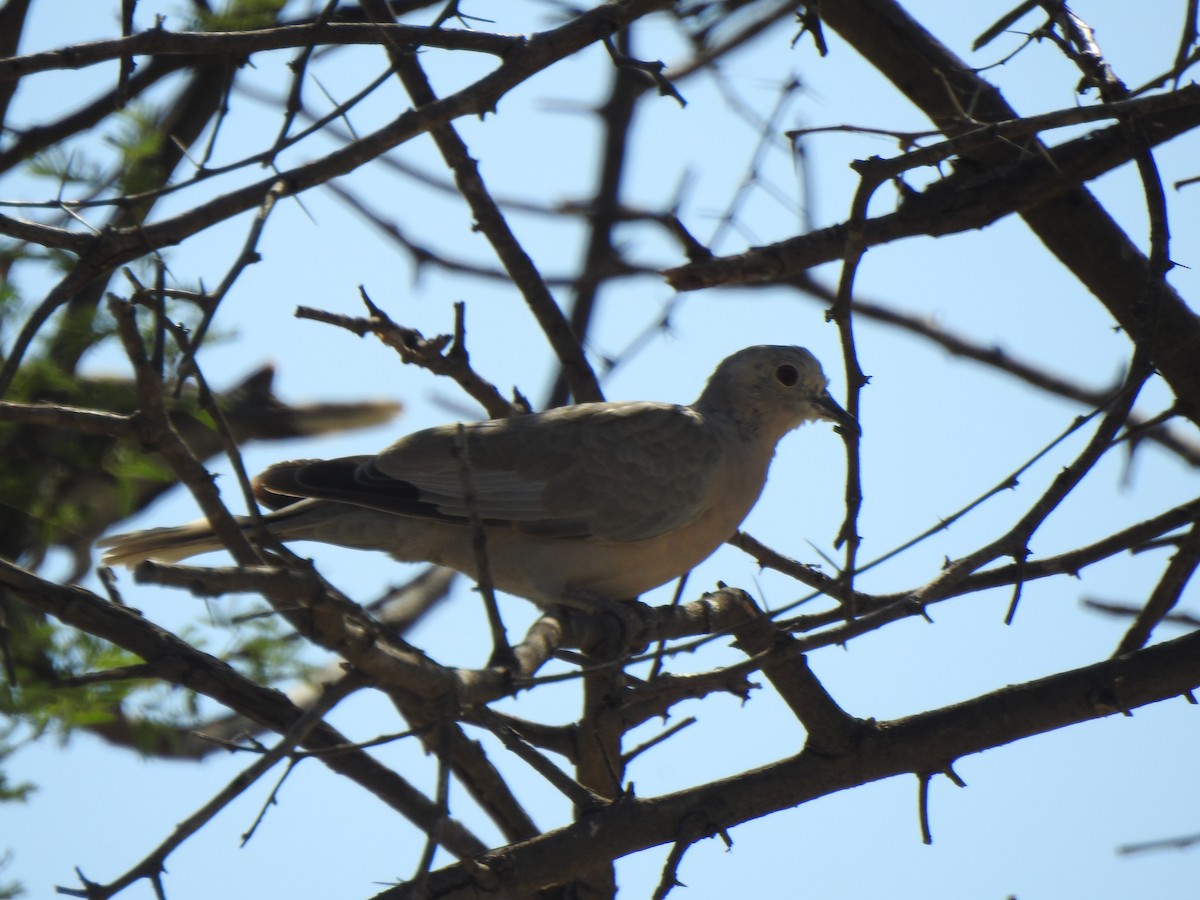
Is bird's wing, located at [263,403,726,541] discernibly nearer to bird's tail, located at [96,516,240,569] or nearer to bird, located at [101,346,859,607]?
bird, located at [101,346,859,607]

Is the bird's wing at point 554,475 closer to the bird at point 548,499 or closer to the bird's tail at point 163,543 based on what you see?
the bird at point 548,499

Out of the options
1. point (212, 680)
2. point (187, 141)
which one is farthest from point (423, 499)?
point (187, 141)

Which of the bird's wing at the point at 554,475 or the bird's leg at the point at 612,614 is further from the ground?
the bird's wing at the point at 554,475

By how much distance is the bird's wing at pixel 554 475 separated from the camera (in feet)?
17.2

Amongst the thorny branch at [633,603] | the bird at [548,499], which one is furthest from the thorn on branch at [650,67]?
the bird at [548,499]

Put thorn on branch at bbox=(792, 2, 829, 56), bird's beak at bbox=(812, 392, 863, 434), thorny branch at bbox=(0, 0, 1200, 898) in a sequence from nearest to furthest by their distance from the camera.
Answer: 1. thorny branch at bbox=(0, 0, 1200, 898)
2. thorn on branch at bbox=(792, 2, 829, 56)
3. bird's beak at bbox=(812, 392, 863, 434)

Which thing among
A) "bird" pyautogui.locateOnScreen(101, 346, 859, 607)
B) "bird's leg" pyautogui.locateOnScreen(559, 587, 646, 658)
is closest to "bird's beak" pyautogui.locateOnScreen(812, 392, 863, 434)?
"bird" pyautogui.locateOnScreen(101, 346, 859, 607)

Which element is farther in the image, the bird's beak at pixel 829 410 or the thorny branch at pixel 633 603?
the bird's beak at pixel 829 410

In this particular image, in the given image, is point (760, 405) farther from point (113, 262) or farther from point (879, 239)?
point (113, 262)

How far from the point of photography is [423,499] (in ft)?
17.1

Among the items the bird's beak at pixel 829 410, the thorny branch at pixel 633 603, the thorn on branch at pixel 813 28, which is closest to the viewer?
the thorny branch at pixel 633 603

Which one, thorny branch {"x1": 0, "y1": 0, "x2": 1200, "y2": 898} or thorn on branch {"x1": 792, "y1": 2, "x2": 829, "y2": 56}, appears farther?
thorn on branch {"x1": 792, "y1": 2, "x2": 829, "y2": 56}

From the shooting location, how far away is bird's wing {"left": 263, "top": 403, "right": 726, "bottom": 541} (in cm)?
524

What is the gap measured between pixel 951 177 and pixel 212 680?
3056mm
